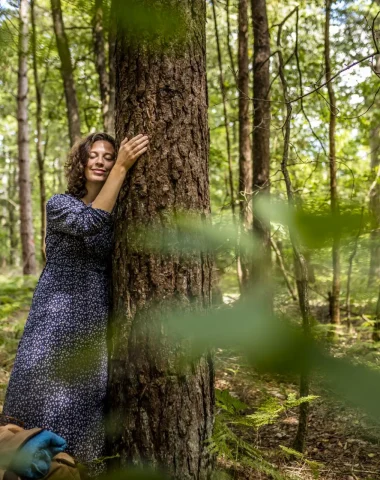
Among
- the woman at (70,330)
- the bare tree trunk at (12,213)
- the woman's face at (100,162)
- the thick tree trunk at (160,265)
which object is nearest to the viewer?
the thick tree trunk at (160,265)

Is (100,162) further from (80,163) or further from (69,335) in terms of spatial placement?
(69,335)

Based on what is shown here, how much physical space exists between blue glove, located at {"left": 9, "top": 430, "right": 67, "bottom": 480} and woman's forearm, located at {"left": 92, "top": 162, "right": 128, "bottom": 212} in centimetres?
109

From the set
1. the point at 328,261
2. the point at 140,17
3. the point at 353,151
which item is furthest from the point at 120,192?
the point at 353,151

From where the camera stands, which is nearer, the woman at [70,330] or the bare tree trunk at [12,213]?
the woman at [70,330]

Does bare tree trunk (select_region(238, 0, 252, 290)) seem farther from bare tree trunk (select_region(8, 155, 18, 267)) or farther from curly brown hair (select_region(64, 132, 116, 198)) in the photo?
bare tree trunk (select_region(8, 155, 18, 267))

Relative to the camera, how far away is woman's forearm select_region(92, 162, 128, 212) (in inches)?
88.9

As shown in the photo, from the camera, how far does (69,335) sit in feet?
8.18

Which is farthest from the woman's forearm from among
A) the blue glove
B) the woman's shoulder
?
the blue glove

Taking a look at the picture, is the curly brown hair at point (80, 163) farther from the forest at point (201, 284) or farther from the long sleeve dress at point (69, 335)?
the forest at point (201, 284)

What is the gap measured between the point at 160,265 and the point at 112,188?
0.47 meters

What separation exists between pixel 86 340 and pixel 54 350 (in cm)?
18

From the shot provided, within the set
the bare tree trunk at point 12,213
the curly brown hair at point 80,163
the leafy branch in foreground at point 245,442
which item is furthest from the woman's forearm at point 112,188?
the bare tree trunk at point 12,213

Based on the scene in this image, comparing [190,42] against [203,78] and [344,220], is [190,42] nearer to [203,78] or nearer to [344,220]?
[203,78]

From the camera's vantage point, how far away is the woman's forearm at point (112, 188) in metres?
2.26
